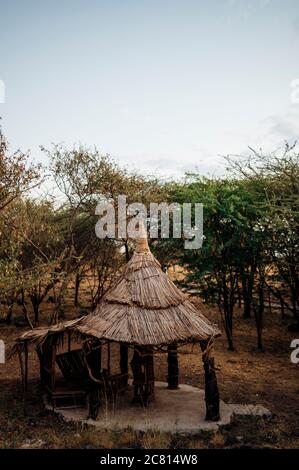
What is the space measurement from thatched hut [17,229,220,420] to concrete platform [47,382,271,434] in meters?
0.30

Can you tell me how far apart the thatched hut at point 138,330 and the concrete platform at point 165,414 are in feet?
0.97

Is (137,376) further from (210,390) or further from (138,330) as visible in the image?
(210,390)

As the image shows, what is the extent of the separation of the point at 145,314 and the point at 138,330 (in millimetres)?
505

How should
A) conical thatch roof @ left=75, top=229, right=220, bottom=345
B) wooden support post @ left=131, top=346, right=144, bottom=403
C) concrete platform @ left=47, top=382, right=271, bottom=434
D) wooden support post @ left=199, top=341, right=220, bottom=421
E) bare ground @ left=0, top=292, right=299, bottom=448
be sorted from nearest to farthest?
bare ground @ left=0, top=292, right=299, bottom=448 → concrete platform @ left=47, top=382, right=271, bottom=434 → conical thatch roof @ left=75, top=229, right=220, bottom=345 → wooden support post @ left=199, top=341, right=220, bottom=421 → wooden support post @ left=131, top=346, right=144, bottom=403

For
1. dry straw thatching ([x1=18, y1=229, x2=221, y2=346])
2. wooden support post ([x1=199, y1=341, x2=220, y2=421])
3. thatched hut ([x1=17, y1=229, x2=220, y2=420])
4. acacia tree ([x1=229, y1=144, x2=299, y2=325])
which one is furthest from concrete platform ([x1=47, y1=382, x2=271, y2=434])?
acacia tree ([x1=229, y1=144, x2=299, y2=325])

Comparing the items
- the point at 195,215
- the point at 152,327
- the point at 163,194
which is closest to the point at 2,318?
the point at 163,194

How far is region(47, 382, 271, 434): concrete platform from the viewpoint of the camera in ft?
33.7

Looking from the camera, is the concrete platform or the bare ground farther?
the concrete platform

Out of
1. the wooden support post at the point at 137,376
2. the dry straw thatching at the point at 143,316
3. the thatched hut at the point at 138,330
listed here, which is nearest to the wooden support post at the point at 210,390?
the thatched hut at the point at 138,330

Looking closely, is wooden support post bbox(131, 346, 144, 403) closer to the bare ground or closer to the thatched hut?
the thatched hut

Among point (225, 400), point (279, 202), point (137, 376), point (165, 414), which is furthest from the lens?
point (279, 202)

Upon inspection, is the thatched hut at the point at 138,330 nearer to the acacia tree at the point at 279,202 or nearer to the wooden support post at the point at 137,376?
the wooden support post at the point at 137,376

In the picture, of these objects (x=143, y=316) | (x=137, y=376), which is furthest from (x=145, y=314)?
(x=137, y=376)

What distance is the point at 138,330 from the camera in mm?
10539
